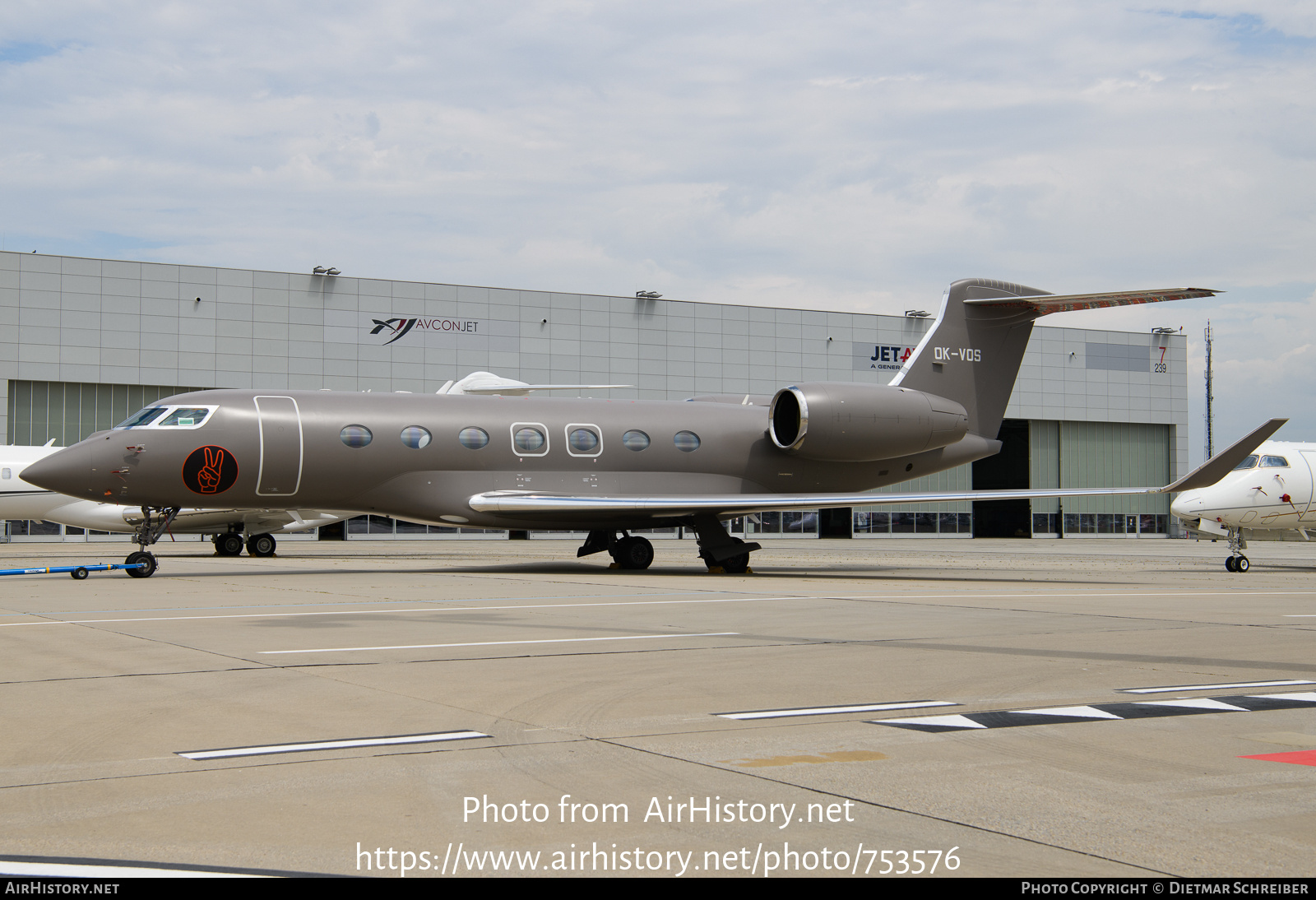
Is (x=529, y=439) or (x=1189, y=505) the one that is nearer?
(x=529, y=439)

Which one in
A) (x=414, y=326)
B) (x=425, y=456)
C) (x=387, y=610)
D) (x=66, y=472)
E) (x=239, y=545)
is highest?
(x=414, y=326)

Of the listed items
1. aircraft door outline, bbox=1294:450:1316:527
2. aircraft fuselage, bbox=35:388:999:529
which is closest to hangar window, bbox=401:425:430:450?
aircraft fuselage, bbox=35:388:999:529

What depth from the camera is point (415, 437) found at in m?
19.6

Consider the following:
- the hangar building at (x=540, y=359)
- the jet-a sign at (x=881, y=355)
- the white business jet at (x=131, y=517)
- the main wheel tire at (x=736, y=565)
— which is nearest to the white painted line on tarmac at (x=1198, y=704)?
the main wheel tire at (x=736, y=565)

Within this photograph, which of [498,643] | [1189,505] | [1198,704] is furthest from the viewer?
[1189,505]

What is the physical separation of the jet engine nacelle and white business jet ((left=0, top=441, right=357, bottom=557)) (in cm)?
1220

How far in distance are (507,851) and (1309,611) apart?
12044 millimetres

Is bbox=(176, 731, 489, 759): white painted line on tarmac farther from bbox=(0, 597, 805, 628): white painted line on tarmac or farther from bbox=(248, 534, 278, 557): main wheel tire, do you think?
bbox=(248, 534, 278, 557): main wheel tire

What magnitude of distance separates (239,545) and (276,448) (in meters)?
11.4

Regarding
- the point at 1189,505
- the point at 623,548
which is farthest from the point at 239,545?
the point at 1189,505

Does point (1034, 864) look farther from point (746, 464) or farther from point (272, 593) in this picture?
point (746, 464)

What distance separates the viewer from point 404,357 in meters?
45.4

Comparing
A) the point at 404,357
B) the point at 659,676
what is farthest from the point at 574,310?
the point at 659,676

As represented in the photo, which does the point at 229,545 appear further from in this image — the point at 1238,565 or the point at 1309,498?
the point at 1309,498
